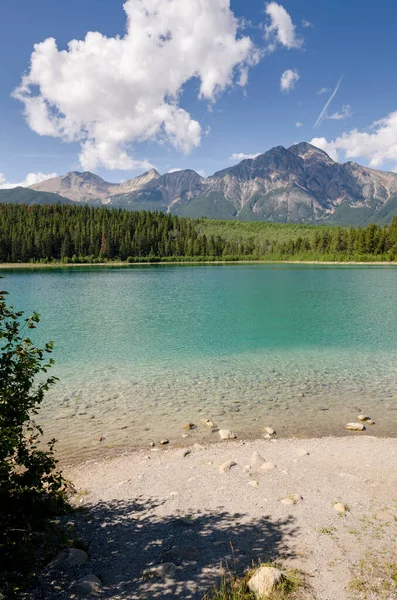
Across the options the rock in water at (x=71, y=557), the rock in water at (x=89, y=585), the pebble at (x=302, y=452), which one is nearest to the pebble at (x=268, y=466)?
the pebble at (x=302, y=452)

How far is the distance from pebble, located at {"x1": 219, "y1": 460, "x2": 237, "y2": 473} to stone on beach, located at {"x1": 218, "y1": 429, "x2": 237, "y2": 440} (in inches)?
108

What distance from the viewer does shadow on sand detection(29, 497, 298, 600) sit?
7.48m

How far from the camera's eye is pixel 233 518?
33.4 feet

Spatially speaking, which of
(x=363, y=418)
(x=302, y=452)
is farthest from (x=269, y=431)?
(x=363, y=418)

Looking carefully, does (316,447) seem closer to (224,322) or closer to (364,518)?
(364,518)

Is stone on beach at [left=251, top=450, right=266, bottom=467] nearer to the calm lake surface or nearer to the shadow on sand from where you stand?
the calm lake surface

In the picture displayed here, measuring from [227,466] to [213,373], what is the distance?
12.9 m

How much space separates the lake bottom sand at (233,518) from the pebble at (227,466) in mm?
64

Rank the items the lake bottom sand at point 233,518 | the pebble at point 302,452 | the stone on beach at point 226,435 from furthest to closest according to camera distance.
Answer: the stone on beach at point 226,435 < the pebble at point 302,452 < the lake bottom sand at point 233,518

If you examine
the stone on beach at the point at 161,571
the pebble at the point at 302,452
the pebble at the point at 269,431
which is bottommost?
the pebble at the point at 269,431

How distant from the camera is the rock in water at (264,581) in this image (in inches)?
280

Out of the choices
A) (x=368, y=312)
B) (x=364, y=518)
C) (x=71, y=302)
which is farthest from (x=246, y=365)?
(x=71, y=302)

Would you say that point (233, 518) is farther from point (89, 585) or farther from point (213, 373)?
point (213, 373)

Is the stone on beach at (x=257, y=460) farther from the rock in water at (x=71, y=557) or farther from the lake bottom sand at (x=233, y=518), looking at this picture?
the rock in water at (x=71, y=557)
